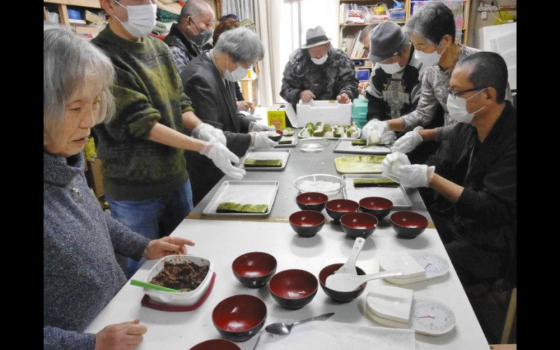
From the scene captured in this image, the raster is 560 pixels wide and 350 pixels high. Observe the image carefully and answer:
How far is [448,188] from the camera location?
167 centimetres

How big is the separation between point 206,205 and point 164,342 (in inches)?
32.7

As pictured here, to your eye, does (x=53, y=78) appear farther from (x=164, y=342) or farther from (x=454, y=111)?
(x=454, y=111)

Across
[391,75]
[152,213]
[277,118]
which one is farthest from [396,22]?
[152,213]

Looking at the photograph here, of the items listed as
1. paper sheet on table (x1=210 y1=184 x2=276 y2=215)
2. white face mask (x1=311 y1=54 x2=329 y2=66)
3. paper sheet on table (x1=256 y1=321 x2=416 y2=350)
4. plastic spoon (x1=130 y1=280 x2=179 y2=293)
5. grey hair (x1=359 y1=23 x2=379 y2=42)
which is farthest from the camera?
grey hair (x1=359 y1=23 x2=379 y2=42)

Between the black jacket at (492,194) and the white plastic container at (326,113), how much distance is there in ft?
4.17

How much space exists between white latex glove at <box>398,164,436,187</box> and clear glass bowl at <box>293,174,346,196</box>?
29cm

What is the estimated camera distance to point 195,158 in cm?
236

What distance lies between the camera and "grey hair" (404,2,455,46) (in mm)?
2129

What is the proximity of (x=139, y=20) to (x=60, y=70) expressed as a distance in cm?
79

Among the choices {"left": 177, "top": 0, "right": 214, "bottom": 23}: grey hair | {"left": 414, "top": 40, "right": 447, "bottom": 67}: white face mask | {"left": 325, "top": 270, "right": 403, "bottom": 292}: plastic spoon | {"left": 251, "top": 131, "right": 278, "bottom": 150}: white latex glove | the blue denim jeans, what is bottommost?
the blue denim jeans

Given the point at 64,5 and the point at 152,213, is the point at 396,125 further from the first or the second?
the point at 64,5

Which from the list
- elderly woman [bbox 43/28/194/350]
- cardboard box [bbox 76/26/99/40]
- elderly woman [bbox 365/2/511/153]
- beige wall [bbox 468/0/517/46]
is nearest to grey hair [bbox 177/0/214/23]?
cardboard box [bbox 76/26/99/40]

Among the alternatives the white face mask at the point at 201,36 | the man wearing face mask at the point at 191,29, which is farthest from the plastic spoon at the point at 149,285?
the white face mask at the point at 201,36

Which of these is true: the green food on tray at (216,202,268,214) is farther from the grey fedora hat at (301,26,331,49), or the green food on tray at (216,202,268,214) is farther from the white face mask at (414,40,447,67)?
the grey fedora hat at (301,26,331,49)
